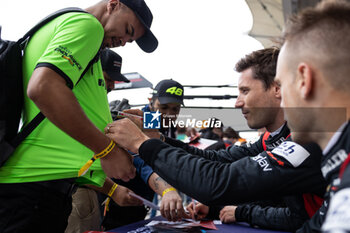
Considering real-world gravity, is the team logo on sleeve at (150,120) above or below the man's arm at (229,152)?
above

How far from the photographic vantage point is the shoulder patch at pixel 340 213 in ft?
1.55

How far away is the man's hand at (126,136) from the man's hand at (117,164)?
0.15ft

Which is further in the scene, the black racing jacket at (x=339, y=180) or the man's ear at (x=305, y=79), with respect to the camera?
the man's ear at (x=305, y=79)

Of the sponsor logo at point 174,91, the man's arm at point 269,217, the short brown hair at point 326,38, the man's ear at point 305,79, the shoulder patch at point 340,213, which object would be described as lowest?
the man's arm at point 269,217

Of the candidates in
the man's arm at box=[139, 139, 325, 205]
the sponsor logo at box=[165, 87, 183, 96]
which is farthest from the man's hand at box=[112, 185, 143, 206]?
the sponsor logo at box=[165, 87, 183, 96]

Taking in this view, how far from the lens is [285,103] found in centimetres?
84

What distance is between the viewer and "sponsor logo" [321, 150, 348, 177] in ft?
2.07

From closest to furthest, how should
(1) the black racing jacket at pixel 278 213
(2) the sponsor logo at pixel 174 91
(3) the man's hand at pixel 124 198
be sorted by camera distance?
(1) the black racing jacket at pixel 278 213 < (3) the man's hand at pixel 124 198 < (2) the sponsor logo at pixel 174 91

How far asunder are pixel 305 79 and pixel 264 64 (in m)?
1.28

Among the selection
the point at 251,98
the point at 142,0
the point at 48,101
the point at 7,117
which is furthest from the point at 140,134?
the point at 251,98

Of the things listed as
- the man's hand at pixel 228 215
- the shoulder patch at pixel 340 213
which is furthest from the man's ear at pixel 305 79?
the man's hand at pixel 228 215

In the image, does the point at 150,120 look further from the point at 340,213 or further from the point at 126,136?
the point at 340,213

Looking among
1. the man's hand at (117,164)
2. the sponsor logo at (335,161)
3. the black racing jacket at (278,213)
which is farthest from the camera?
the black racing jacket at (278,213)

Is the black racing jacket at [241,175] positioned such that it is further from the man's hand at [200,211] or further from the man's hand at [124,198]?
the man's hand at [200,211]
